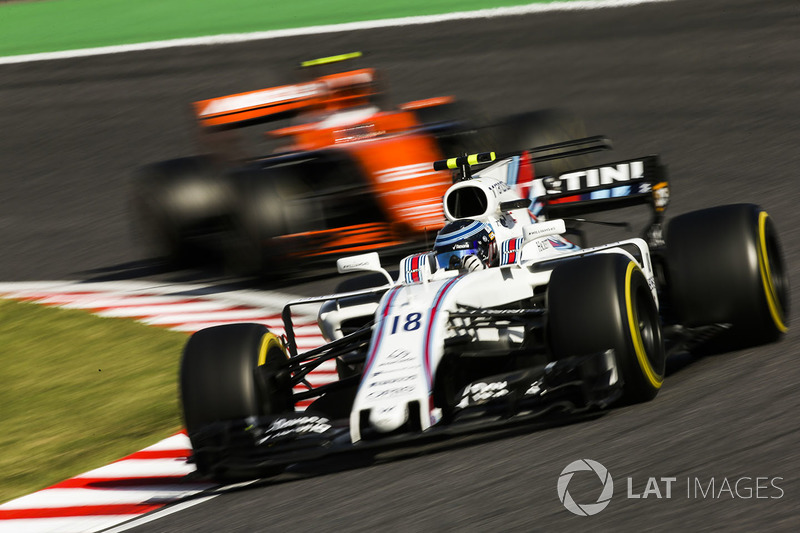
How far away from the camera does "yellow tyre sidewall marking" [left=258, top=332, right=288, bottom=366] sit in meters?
6.39

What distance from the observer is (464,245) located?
22.7 feet

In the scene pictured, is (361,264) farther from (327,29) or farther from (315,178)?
(327,29)

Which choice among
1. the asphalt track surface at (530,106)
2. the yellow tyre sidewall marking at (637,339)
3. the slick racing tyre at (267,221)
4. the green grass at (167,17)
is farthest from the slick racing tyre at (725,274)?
the green grass at (167,17)

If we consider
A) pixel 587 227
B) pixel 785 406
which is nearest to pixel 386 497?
pixel 785 406

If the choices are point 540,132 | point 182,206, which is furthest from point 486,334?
point 182,206

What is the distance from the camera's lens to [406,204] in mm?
11352

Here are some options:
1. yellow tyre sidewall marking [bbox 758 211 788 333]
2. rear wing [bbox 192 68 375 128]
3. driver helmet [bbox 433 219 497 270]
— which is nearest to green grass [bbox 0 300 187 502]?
driver helmet [bbox 433 219 497 270]

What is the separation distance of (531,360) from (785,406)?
53.8 inches

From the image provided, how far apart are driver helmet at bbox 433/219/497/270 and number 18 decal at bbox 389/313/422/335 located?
2.37 ft

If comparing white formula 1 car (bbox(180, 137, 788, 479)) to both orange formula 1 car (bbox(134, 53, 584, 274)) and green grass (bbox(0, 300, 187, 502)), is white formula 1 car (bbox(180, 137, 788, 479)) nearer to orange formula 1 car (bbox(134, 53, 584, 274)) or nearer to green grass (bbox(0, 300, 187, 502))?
green grass (bbox(0, 300, 187, 502))

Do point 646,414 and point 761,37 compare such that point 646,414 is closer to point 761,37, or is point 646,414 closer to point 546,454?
point 546,454

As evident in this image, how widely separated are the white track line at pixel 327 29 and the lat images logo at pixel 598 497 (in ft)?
54.8

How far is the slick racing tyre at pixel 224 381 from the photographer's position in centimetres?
613

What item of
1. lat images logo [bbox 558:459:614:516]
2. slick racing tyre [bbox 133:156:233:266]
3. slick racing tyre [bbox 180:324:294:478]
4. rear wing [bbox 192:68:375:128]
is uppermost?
rear wing [bbox 192:68:375:128]
